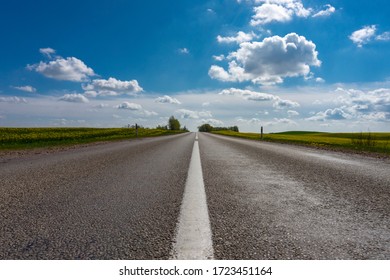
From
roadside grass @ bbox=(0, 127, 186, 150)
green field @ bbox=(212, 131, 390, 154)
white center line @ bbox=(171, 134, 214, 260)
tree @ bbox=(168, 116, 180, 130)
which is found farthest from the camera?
tree @ bbox=(168, 116, 180, 130)

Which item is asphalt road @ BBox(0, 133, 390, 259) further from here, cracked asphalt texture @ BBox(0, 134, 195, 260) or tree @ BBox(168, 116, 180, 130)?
tree @ BBox(168, 116, 180, 130)

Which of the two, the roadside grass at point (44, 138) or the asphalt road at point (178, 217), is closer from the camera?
the asphalt road at point (178, 217)

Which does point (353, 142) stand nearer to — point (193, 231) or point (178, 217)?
point (178, 217)

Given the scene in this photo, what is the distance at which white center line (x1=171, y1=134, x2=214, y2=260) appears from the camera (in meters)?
1.76

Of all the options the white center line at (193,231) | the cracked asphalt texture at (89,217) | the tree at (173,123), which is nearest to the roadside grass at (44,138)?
the cracked asphalt texture at (89,217)

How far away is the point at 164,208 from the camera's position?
289 centimetres

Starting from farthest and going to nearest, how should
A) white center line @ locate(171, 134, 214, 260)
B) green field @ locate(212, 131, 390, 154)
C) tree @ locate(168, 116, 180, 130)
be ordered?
1. tree @ locate(168, 116, 180, 130)
2. green field @ locate(212, 131, 390, 154)
3. white center line @ locate(171, 134, 214, 260)

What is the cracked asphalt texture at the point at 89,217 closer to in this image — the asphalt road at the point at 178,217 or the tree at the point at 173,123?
the asphalt road at the point at 178,217

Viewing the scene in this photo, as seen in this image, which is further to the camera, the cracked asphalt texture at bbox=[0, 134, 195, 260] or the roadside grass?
the roadside grass

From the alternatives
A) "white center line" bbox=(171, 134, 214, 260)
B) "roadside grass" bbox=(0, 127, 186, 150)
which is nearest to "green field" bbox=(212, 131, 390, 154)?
"white center line" bbox=(171, 134, 214, 260)

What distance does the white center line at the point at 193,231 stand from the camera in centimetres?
176

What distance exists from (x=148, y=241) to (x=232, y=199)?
1500mm
